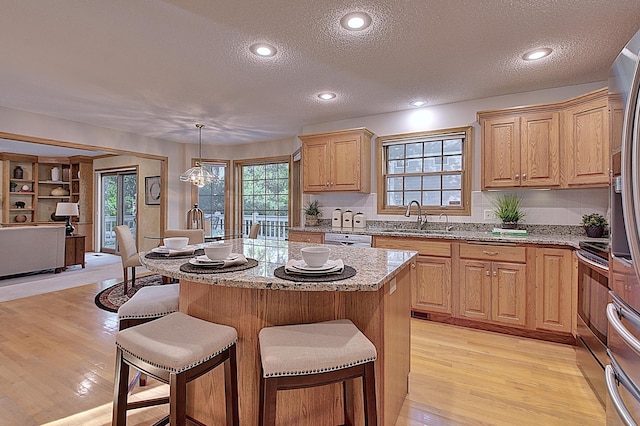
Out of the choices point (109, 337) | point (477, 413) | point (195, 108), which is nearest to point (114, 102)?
point (195, 108)

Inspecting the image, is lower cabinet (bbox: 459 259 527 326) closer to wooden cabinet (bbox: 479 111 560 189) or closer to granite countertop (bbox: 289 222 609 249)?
granite countertop (bbox: 289 222 609 249)

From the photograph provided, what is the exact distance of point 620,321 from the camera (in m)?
1.36

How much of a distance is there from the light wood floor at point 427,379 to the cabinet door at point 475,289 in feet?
0.63

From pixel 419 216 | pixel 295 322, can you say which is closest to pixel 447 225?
pixel 419 216

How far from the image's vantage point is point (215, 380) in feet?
5.38

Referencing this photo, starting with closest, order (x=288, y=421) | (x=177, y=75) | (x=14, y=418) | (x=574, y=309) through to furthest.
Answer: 1. (x=288, y=421)
2. (x=14, y=418)
3. (x=574, y=309)
4. (x=177, y=75)

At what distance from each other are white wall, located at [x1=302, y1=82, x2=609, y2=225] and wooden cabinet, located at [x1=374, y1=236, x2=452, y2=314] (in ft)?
2.48

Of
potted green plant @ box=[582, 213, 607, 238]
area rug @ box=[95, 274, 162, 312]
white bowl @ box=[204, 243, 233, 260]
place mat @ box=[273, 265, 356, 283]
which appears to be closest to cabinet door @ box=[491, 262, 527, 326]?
potted green plant @ box=[582, 213, 607, 238]

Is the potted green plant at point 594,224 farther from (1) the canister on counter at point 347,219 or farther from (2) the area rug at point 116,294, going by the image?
(2) the area rug at point 116,294

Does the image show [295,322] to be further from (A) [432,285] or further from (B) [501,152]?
(B) [501,152]

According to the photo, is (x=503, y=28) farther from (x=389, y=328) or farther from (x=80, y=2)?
(x=80, y=2)

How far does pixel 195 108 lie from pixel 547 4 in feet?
12.2

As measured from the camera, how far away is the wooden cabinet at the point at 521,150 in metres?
3.18

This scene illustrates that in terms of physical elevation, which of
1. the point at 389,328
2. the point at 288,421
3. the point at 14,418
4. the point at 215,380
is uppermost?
the point at 389,328
